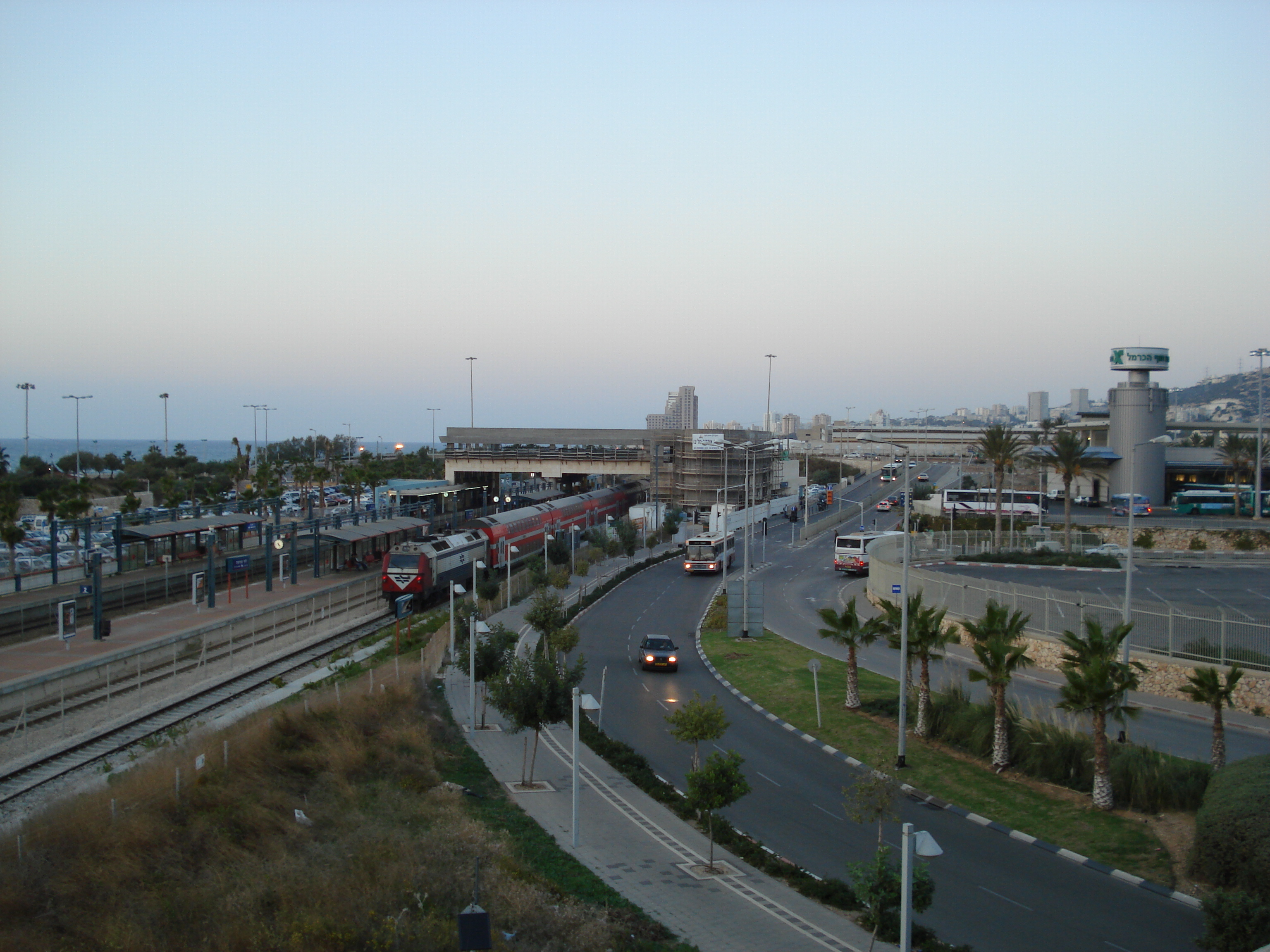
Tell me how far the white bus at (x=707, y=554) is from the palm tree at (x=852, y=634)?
26024 mm

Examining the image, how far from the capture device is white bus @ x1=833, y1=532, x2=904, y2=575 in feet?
173

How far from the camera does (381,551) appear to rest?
56.4 m

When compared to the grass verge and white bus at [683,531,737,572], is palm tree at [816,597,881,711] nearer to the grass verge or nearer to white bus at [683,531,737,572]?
the grass verge

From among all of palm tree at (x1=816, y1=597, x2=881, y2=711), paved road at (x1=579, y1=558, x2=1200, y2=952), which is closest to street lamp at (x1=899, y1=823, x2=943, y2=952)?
paved road at (x1=579, y1=558, x2=1200, y2=952)

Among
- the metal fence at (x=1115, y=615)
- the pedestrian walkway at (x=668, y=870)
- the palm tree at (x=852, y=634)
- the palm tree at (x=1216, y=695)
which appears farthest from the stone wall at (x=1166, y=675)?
the pedestrian walkway at (x=668, y=870)

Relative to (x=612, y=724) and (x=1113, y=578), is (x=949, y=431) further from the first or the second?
(x=612, y=724)

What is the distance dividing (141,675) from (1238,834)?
28.0 metres

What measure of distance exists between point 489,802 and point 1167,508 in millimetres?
72717

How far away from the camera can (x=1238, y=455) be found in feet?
211

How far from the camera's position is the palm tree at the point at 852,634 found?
2461 centimetres

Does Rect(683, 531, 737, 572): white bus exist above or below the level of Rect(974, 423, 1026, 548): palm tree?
below

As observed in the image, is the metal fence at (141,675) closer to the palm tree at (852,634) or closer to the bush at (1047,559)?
the palm tree at (852,634)

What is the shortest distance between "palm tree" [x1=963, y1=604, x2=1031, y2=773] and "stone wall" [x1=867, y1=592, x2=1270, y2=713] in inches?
63.4

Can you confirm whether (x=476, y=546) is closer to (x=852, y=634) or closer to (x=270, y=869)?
(x=852, y=634)
